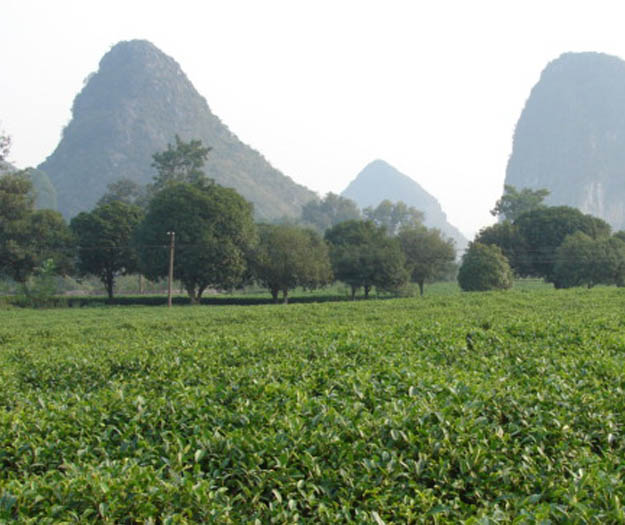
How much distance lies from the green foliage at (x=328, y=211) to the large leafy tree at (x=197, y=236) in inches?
4087

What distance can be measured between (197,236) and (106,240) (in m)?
14.2

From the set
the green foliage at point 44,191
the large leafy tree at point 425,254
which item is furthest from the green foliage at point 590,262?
the green foliage at point 44,191

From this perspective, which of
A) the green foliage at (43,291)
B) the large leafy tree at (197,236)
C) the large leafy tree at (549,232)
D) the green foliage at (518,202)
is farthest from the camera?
the green foliage at (518,202)

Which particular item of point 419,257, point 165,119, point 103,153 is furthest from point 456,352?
point 165,119

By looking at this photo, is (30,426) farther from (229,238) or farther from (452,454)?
(229,238)

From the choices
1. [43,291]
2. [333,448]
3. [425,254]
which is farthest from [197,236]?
[333,448]

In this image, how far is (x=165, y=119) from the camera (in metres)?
199

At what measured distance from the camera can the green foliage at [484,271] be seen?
164 ft

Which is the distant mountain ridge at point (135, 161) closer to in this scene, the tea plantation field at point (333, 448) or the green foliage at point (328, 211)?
the green foliage at point (328, 211)

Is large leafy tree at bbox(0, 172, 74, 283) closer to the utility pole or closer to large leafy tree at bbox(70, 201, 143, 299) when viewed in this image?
large leafy tree at bbox(70, 201, 143, 299)

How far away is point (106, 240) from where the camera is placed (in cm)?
5644

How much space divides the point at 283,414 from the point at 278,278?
4792 cm

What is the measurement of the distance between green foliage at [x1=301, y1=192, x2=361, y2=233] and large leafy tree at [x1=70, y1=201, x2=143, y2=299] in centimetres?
9878

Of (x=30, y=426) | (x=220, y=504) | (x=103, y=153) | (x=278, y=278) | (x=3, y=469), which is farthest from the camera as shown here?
(x=103, y=153)
